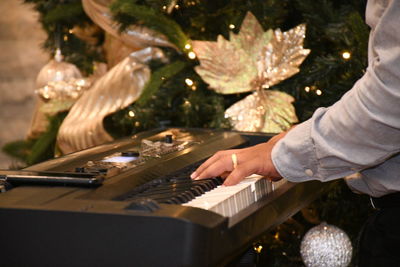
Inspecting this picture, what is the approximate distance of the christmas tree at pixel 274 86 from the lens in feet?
5.12

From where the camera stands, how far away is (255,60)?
160 centimetres

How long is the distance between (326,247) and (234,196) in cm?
53

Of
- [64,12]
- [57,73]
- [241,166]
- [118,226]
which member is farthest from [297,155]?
[64,12]

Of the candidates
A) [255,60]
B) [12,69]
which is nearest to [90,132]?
[255,60]

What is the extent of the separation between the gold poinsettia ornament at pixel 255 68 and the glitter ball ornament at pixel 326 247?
A: 25cm

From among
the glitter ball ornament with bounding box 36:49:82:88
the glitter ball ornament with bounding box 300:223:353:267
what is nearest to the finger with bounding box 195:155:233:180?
the glitter ball ornament with bounding box 300:223:353:267

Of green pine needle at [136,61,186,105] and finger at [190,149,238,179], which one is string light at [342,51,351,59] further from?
finger at [190,149,238,179]

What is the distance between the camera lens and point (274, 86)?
1.66 metres

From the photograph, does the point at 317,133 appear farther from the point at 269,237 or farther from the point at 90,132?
the point at 90,132

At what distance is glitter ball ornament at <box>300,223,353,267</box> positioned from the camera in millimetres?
1416

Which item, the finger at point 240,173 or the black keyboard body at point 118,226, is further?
the finger at point 240,173

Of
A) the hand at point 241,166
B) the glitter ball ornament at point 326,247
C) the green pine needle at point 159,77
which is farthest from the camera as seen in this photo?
the green pine needle at point 159,77

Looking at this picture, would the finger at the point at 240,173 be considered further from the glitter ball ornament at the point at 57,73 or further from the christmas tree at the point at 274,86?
the glitter ball ornament at the point at 57,73

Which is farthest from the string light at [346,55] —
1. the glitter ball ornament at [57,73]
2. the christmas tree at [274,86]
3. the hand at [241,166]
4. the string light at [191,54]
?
the glitter ball ornament at [57,73]
